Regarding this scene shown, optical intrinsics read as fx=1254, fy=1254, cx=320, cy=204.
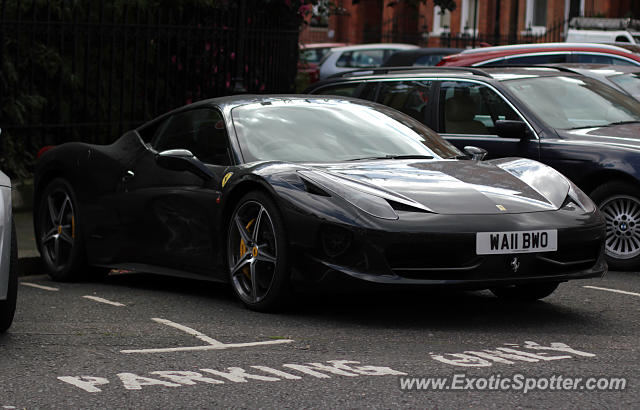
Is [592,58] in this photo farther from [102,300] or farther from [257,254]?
[257,254]

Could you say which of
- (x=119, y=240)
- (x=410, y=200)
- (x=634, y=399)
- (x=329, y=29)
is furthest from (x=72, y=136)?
(x=329, y=29)

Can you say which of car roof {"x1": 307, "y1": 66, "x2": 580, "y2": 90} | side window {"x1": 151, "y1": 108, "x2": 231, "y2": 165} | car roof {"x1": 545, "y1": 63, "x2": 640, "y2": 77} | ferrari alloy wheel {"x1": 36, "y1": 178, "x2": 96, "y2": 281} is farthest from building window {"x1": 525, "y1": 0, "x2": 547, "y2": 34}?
side window {"x1": 151, "y1": 108, "x2": 231, "y2": 165}

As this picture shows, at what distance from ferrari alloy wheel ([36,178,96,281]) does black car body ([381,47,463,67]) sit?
1276cm

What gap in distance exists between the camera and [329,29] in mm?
57062

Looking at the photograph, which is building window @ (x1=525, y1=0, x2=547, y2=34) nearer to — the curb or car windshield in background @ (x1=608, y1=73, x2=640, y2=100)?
car windshield in background @ (x1=608, y1=73, x2=640, y2=100)

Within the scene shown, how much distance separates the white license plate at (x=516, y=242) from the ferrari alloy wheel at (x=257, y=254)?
1060 mm

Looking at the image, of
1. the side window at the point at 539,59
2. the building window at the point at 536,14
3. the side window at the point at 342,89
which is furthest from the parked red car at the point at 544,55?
the building window at the point at 536,14

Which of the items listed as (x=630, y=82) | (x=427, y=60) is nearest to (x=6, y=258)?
(x=630, y=82)

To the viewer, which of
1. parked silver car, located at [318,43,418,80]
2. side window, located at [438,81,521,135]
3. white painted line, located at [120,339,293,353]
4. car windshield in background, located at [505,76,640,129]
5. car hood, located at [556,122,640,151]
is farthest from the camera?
parked silver car, located at [318,43,418,80]

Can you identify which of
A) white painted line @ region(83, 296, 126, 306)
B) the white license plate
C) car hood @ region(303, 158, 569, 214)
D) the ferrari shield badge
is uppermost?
car hood @ region(303, 158, 569, 214)

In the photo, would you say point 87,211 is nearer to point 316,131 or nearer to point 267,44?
point 316,131

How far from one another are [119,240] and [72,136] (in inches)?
212

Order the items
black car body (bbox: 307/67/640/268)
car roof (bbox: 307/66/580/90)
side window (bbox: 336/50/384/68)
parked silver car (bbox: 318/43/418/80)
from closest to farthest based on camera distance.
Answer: black car body (bbox: 307/67/640/268), car roof (bbox: 307/66/580/90), parked silver car (bbox: 318/43/418/80), side window (bbox: 336/50/384/68)

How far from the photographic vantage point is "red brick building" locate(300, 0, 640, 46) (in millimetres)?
42938
